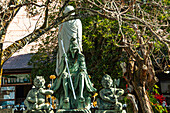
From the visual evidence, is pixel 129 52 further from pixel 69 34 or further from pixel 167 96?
pixel 167 96

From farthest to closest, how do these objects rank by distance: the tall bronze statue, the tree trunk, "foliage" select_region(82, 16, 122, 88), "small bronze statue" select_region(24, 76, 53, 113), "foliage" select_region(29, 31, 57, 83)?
"foliage" select_region(29, 31, 57, 83)
"foliage" select_region(82, 16, 122, 88)
the tree trunk
the tall bronze statue
"small bronze statue" select_region(24, 76, 53, 113)

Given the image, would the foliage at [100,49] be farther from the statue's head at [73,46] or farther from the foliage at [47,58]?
the statue's head at [73,46]

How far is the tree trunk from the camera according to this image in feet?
34.3

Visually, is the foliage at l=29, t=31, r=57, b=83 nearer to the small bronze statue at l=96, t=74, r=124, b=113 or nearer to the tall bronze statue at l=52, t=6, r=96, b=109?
the tall bronze statue at l=52, t=6, r=96, b=109

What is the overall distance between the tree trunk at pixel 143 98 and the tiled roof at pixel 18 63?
9.70 m

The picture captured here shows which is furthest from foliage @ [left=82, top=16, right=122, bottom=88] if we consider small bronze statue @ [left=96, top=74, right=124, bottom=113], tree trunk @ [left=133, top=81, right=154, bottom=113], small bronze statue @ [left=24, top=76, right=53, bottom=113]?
small bronze statue @ [left=24, top=76, right=53, bottom=113]

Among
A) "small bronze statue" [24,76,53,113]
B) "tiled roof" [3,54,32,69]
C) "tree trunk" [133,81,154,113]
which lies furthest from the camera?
"tiled roof" [3,54,32,69]

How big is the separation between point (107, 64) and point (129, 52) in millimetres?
3741

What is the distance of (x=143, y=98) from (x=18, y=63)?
10977 millimetres

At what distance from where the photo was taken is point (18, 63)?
19.2m

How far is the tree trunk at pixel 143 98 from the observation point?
10453 mm

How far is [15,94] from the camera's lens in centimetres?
1830

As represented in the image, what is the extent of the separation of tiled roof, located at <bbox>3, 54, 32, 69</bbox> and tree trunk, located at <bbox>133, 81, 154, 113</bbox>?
9701 mm

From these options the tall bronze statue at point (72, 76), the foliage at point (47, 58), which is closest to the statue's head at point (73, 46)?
the tall bronze statue at point (72, 76)
